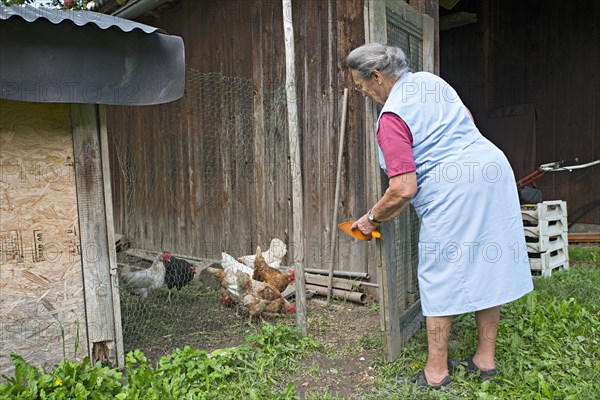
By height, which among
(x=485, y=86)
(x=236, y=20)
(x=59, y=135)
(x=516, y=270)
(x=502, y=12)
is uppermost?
(x=502, y=12)

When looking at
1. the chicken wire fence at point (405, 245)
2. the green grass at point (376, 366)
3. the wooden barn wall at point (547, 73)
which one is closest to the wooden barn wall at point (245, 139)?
the chicken wire fence at point (405, 245)

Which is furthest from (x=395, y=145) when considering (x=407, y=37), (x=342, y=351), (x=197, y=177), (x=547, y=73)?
(x=547, y=73)

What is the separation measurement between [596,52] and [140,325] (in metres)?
7.04

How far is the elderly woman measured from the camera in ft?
7.91

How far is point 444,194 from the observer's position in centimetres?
246

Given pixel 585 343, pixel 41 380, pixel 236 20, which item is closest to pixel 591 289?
pixel 585 343

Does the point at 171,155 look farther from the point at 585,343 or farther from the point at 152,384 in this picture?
the point at 585,343

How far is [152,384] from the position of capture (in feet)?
8.29

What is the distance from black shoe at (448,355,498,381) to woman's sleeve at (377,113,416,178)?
1.24 m

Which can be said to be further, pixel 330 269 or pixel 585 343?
pixel 330 269

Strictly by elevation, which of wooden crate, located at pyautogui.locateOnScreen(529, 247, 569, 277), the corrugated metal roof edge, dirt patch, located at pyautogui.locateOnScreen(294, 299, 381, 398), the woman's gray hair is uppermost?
the corrugated metal roof edge

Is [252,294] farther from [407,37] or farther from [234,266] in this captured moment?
[407,37]

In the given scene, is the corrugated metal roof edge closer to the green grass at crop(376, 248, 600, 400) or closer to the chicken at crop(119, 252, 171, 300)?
the chicken at crop(119, 252, 171, 300)

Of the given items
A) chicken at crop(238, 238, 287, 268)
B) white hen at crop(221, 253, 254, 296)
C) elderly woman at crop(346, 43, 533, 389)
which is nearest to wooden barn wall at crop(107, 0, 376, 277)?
chicken at crop(238, 238, 287, 268)
